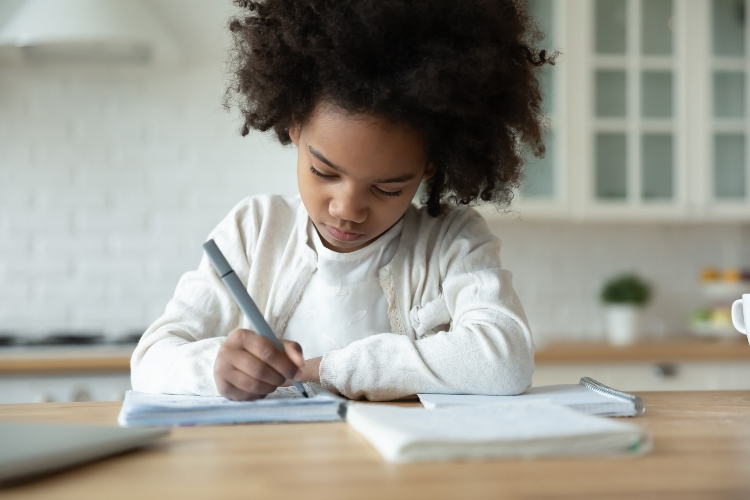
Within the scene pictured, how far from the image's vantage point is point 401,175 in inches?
45.9

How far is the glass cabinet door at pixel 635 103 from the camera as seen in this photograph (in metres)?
3.16

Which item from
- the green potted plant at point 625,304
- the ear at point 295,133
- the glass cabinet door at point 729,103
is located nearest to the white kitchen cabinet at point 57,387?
the ear at point 295,133

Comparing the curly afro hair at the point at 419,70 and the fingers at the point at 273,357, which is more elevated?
the curly afro hair at the point at 419,70

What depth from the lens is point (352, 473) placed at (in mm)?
597

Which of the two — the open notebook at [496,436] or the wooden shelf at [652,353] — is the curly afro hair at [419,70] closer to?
the open notebook at [496,436]

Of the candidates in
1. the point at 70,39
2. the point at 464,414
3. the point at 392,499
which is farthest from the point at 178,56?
the point at 392,499

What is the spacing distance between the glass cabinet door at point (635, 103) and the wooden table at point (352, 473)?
2508mm

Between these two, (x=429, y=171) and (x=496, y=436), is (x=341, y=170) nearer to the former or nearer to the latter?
(x=429, y=171)

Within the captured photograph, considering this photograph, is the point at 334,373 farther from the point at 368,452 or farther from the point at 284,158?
the point at 284,158

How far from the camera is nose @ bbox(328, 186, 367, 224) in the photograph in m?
1.16

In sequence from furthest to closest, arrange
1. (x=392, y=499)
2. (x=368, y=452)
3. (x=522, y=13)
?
(x=522, y=13) → (x=368, y=452) → (x=392, y=499)

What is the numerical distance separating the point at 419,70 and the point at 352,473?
665 mm

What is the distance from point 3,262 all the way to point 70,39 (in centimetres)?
88

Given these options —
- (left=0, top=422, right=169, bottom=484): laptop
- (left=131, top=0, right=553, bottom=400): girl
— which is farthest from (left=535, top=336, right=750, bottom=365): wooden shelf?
(left=0, top=422, right=169, bottom=484): laptop
